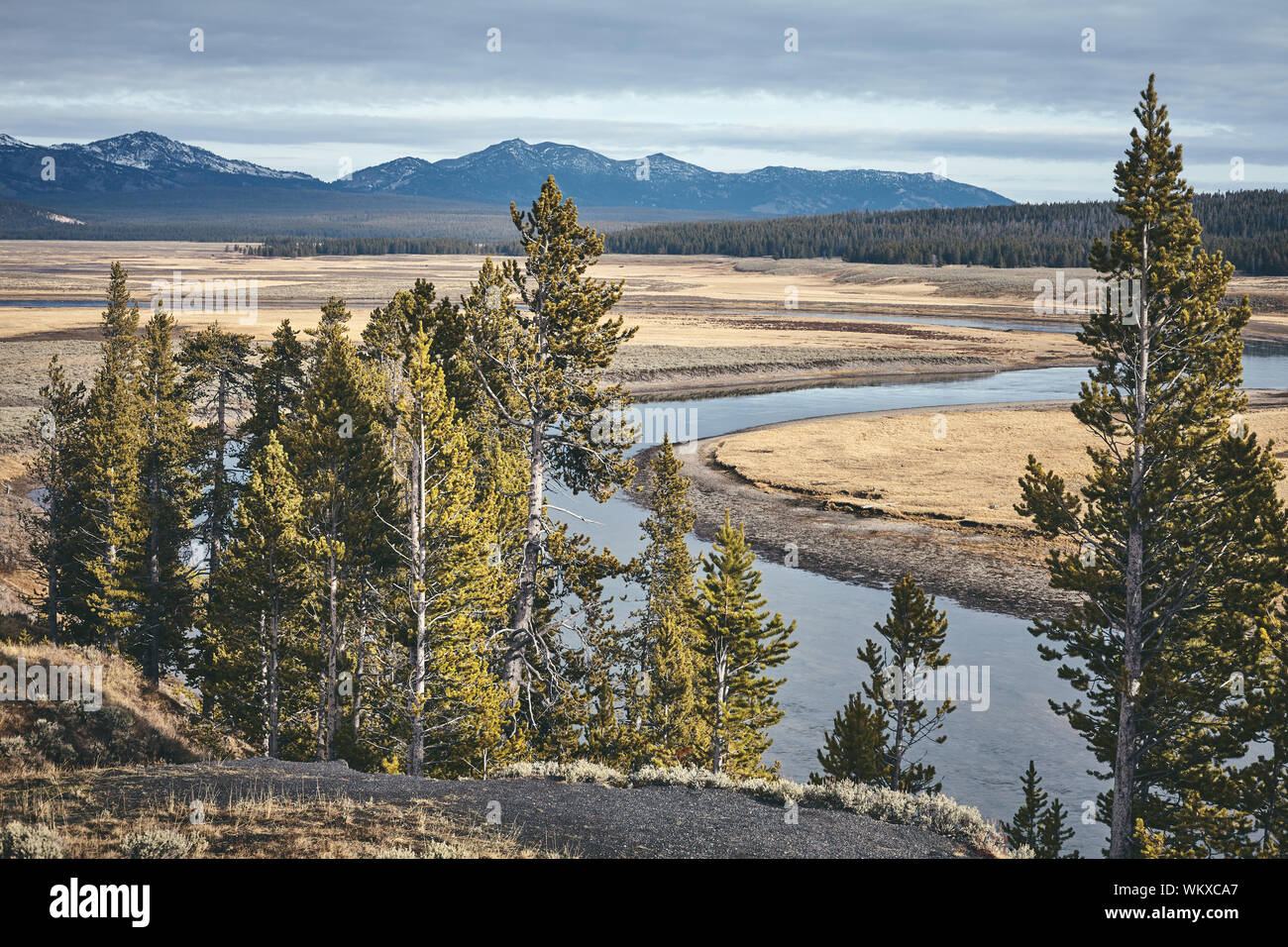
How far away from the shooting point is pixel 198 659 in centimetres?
3284

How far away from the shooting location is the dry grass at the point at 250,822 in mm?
13477

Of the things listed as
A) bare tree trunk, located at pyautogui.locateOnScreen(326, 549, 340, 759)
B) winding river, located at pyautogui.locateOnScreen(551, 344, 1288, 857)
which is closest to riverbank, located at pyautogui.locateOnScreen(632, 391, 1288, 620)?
winding river, located at pyautogui.locateOnScreen(551, 344, 1288, 857)

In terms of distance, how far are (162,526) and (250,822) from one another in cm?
2429

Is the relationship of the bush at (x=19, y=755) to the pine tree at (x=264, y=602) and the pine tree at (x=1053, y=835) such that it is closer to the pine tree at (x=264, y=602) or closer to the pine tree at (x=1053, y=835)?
the pine tree at (x=264, y=602)

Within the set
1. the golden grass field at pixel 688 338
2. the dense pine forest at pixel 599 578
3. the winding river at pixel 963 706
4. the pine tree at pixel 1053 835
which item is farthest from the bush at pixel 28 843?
the golden grass field at pixel 688 338

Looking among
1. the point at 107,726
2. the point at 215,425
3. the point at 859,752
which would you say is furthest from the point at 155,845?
the point at 215,425

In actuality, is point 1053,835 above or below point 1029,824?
below

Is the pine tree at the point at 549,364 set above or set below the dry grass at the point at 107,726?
above

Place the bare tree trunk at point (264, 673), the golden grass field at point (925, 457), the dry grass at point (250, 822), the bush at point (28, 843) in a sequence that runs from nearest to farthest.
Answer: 1. the bush at point (28, 843)
2. the dry grass at point (250, 822)
3. the bare tree trunk at point (264, 673)
4. the golden grass field at point (925, 457)

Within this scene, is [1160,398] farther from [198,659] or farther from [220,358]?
[220,358]

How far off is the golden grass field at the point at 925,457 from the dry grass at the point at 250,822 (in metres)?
41.7

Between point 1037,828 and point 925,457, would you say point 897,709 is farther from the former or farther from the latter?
point 925,457

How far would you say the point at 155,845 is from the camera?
42.1 feet
